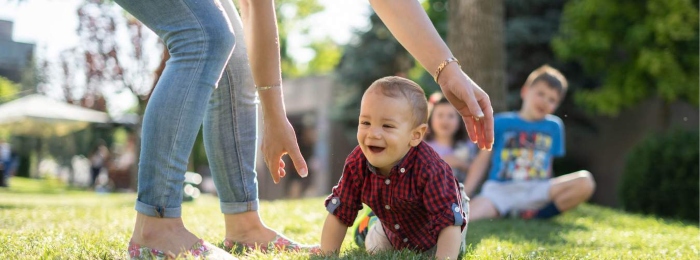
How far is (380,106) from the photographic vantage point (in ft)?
8.36

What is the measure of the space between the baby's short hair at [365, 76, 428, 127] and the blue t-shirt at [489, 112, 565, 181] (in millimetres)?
3372

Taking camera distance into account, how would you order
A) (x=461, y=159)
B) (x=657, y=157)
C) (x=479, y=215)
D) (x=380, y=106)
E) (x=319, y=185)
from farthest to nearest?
1. (x=319, y=185)
2. (x=657, y=157)
3. (x=461, y=159)
4. (x=479, y=215)
5. (x=380, y=106)

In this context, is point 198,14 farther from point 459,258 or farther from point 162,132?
point 459,258

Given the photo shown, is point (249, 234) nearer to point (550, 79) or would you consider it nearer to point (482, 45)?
point (550, 79)

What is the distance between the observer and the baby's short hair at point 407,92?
255 centimetres

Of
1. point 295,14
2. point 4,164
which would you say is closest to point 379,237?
point 4,164

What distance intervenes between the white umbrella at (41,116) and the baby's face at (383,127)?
20.1 metres

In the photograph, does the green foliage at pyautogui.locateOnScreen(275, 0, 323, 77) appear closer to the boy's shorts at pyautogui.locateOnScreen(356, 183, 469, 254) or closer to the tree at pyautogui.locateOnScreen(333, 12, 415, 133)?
the tree at pyautogui.locateOnScreen(333, 12, 415, 133)

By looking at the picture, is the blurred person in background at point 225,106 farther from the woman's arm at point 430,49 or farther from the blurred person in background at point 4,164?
the blurred person in background at point 4,164

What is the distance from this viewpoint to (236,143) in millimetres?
2805

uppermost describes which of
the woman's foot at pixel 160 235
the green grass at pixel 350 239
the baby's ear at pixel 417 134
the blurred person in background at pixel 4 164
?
the baby's ear at pixel 417 134

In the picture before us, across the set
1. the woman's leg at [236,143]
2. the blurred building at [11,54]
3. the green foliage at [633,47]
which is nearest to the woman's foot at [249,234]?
the woman's leg at [236,143]

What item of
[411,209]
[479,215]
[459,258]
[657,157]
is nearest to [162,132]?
[411,209]

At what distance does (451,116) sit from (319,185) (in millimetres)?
17483
